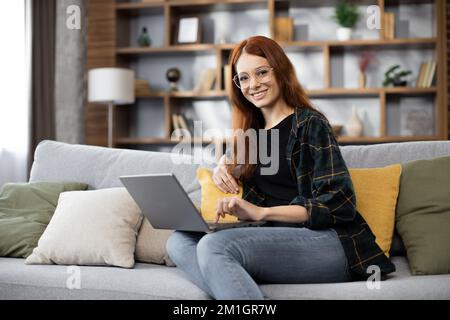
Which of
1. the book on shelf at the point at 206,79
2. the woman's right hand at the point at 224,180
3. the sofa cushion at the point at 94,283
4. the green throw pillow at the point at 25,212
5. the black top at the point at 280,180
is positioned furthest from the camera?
the book on shelf at the point at 206,79

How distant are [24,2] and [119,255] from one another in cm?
298

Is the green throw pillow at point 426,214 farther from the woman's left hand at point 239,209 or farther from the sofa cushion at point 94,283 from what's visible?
the sofa cushion at point 94,283

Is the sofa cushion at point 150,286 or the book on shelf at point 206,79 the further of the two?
the book on shelf at point 206,79

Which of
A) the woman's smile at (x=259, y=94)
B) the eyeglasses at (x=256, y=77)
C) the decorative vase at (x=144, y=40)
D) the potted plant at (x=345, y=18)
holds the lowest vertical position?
the woman's smile at (x=259, y=94)

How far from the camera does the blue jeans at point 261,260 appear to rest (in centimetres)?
168

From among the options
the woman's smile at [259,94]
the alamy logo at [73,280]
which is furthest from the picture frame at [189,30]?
the alamy logo at [73,280]

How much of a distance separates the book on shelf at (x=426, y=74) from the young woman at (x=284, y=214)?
9.79 feet

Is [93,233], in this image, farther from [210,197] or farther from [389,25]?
[389,25]

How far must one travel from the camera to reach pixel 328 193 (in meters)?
1.89

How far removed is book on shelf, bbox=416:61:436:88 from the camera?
191 inches

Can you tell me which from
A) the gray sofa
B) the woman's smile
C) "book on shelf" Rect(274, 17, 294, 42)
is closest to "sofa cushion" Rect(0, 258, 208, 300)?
the gray sofa

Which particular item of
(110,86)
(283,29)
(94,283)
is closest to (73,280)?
(94,283)

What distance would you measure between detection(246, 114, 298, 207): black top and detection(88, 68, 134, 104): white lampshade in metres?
2.86
